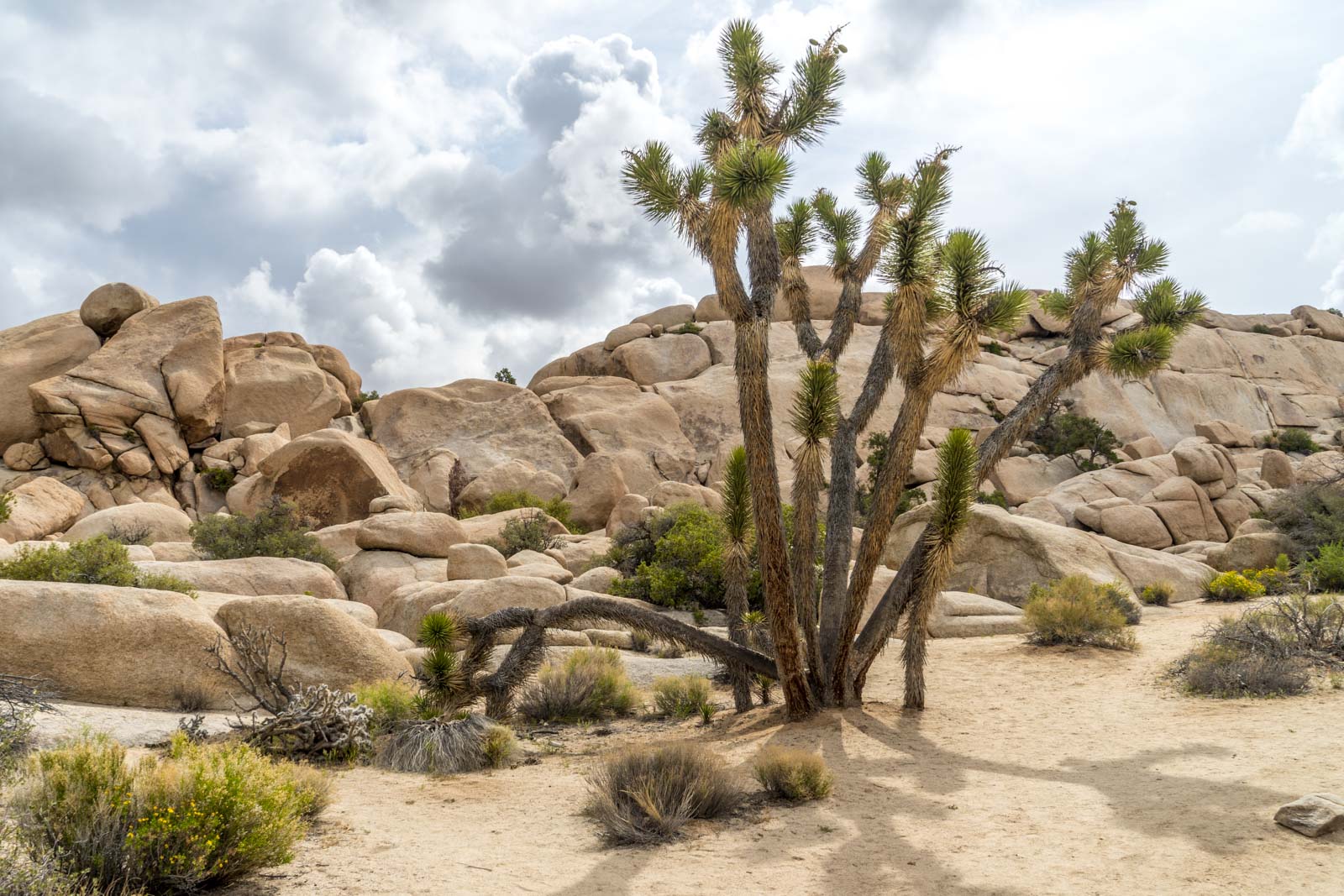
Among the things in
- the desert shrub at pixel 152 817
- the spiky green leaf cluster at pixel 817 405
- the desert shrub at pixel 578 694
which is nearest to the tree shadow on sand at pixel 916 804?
the desert shrub at pixel 152 817

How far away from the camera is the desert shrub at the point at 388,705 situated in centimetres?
984

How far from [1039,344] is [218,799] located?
56.2 metres

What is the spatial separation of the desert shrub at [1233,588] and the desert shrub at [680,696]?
13.9m

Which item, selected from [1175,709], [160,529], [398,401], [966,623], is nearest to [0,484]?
[160,529]

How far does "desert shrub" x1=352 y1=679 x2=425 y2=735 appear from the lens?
32.3ft

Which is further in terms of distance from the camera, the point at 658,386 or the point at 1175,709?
the point at 658,386

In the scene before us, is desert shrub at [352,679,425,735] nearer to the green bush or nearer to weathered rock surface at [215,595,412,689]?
weathered rock surface at [215,595,412,689]

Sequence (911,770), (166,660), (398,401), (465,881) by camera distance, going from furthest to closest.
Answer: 1. (398,401)
2. (166,660)
3. (911,770)
4. (465,881)

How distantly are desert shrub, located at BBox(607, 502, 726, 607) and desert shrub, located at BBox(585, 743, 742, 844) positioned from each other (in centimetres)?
992

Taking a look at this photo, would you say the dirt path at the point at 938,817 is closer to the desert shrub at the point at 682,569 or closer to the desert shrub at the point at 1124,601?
the desert shrub at the point at 1124,601

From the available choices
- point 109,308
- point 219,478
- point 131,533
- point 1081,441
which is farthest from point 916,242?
point 109,308

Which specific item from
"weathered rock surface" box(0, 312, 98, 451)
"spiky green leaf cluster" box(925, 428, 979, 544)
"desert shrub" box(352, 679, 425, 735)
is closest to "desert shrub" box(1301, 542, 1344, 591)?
"spiky green leaf cluster" box(925, 428, 979, 544)

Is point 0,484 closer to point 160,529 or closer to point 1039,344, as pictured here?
point 160,529

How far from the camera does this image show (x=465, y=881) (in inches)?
227
